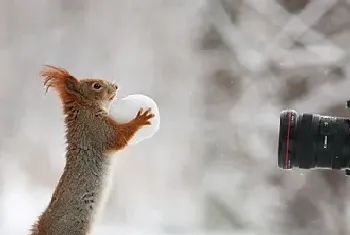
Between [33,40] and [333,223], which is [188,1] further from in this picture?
[333,223]

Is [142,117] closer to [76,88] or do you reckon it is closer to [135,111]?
[135,111]

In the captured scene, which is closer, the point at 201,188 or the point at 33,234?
the point at 33,234

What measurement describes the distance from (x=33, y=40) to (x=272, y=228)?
78 cm

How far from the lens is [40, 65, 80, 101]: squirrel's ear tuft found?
1080 mm

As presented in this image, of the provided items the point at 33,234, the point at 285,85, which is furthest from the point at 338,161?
the point at 285,85

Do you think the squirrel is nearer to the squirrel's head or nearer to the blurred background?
the squirrel's head

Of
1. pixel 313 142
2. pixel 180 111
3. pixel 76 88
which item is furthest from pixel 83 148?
pixel 180 111

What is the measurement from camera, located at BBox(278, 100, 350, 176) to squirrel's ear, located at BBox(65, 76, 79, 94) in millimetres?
330

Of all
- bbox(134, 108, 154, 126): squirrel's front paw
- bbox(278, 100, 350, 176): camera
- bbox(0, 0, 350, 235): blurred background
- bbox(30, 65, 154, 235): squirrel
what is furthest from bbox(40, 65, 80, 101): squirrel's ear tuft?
bbox(0, 0, 350, 235): blurred background

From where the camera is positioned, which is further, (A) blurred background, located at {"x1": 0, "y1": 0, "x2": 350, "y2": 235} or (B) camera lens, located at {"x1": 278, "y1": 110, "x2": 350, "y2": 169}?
(A) blurred background, located at {"x1": 0, "y1": 0, "x2": 350, "y2": 235}

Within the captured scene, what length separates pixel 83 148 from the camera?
3.56 feet

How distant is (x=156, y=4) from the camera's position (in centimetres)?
175

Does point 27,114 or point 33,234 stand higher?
point 27,114

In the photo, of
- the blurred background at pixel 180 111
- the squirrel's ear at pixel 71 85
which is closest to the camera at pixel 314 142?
the squirrel's ear at pixel 71 85
